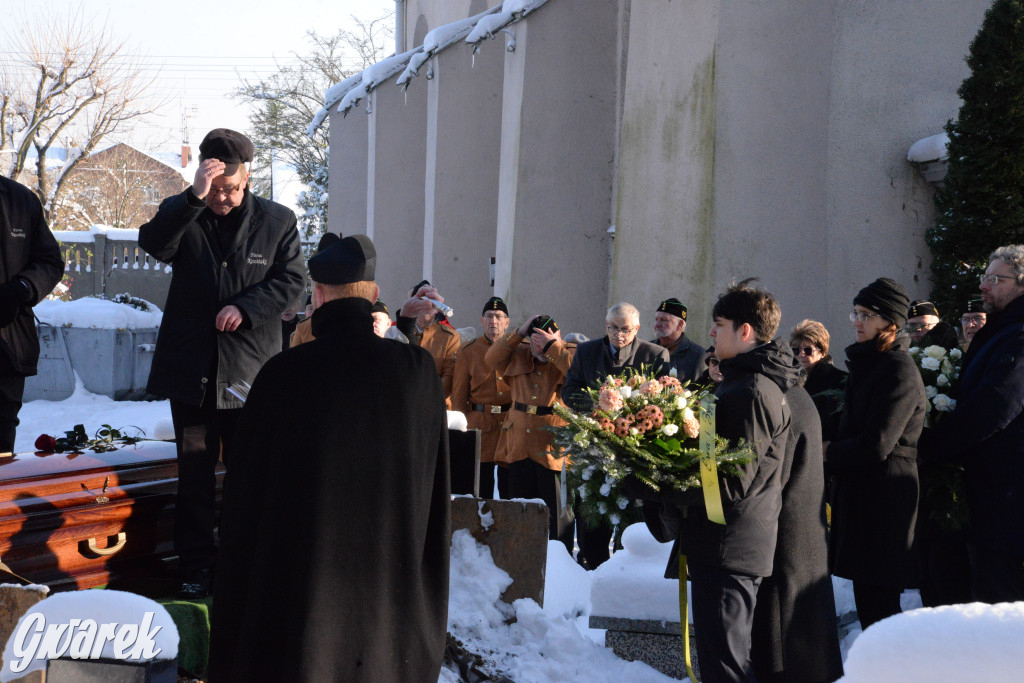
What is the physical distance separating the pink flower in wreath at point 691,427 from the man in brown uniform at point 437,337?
331 centimetres

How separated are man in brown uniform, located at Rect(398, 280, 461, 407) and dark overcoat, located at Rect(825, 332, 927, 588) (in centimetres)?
315

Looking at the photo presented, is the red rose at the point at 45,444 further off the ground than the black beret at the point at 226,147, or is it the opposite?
the black beret at the point at 226,147

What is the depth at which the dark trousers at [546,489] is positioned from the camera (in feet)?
20.6

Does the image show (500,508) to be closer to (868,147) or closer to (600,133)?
(868,147)

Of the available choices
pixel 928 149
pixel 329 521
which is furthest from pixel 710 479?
pixel 928 149

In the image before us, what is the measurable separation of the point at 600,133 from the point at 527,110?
0.85m

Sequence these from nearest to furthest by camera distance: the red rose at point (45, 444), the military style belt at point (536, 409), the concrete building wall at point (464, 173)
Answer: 1. the red rose at point (45, 444)
2. the military style belt at point (536, 409)
3. the concrete building wall at point (464, 173)

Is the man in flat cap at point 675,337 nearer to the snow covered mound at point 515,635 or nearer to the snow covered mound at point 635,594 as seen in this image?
the snow covered mound at point 635,594

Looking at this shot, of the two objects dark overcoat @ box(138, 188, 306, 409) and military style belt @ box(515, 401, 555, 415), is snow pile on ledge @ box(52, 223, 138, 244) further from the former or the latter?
dark overcoat @ box(138, 188, 306, 409)

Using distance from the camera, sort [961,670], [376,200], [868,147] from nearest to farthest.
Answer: [961,670] → [868,147] → [376,200]

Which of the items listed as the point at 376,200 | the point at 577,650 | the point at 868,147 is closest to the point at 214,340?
the point at 577,650

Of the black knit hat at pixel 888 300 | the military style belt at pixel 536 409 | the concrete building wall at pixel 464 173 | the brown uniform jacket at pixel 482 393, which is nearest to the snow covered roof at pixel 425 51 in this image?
the concrete building wall at pixel 464 173

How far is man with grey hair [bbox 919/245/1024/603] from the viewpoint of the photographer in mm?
4039

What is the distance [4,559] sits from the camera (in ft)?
9.80
